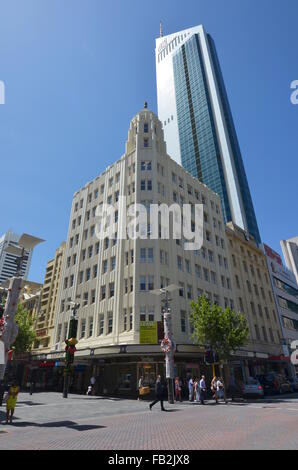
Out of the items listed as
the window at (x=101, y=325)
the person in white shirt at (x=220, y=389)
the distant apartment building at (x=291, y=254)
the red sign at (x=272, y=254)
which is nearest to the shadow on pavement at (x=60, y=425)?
the person in white shirt at (x=220, y=389)

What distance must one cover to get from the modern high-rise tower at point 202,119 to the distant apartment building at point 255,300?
30.3 meters

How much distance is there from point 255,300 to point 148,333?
26436 millimetres

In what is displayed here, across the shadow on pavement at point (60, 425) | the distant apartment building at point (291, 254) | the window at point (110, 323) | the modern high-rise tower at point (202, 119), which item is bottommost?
the shadow on pavement at point (60, 425)

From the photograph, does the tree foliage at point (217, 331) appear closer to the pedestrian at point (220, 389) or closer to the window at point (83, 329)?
the pedestrian at point (220, 389)

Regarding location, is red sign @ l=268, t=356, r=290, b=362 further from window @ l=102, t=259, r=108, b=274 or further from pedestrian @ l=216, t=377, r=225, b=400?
window @ l=102, t=259, r=108, b=274

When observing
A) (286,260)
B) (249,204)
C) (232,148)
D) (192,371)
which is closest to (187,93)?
(232,148)

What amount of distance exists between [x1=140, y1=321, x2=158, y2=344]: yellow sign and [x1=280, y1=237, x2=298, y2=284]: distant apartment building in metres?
96.1

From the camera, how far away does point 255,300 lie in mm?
44438

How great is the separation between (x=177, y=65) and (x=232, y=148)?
56674 millimetres

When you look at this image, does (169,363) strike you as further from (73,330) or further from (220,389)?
(73,330)

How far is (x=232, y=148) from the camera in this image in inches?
3583

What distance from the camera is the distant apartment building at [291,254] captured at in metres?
105

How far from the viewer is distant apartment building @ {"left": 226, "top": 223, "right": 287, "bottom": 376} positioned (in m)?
40.2

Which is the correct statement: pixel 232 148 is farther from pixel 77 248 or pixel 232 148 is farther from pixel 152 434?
pixel 152 434
